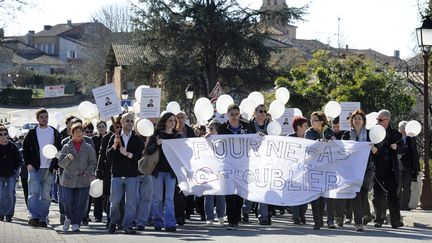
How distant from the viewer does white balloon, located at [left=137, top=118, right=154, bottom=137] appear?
13742 millimetres

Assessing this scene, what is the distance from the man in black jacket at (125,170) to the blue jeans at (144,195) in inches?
7.1

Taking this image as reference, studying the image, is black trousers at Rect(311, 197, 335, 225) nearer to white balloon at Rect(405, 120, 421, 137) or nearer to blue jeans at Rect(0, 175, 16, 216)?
white balloon at Rect(405, 120, 421, 137)

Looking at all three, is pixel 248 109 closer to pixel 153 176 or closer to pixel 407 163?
pixel 407 163

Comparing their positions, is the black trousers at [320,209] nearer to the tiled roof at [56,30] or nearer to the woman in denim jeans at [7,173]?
the woman in denim jeans at [7,173]

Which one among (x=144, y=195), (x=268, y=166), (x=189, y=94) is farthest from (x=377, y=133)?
(x=189, y=94)

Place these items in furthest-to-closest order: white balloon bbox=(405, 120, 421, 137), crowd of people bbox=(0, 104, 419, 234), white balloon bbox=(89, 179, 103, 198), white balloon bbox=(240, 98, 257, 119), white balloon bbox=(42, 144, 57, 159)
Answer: white balloon bbox=(240, 98, 257, 119), white balloon bbox=(405, 120, 421, 137), white balloon bbox=(42, 144, 57, 159), white balloon bbox=(89, 179, 103, 198), crowd of people bbox=(0, 104, 419, 234)

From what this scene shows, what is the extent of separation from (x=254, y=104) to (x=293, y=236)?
447 cm

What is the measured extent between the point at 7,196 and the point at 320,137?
19.7 ft

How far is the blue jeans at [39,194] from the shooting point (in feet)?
48.6

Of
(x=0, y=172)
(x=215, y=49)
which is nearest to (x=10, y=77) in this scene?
(x=215, y=49)

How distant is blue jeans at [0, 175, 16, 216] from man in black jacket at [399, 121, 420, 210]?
7289mm

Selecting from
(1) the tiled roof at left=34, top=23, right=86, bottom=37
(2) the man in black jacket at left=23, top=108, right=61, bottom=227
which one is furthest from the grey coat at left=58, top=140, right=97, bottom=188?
(1) the tiled roof at left=34, top=23, right=86, bottom=37

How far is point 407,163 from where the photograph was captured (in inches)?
674

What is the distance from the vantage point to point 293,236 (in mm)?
12992
